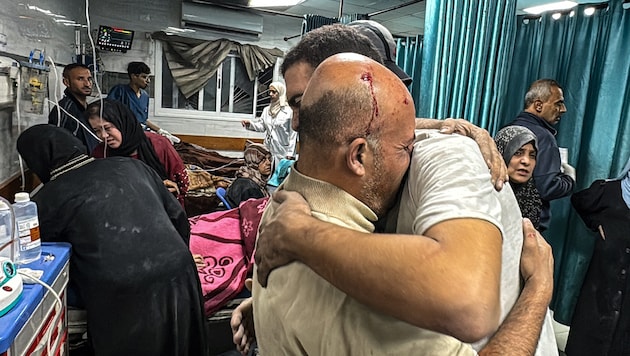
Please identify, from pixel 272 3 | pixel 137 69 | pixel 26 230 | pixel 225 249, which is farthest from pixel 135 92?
pixel 26 230

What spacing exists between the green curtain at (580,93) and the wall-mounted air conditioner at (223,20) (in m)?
3.76

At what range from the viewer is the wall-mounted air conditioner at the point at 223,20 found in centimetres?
521

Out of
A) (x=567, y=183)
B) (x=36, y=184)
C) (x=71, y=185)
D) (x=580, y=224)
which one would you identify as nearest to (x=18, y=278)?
(x=71, y=185)

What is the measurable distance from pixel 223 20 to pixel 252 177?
9.08 feet

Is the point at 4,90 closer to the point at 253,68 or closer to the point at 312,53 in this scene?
the point at 312,53

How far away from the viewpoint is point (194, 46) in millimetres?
5461

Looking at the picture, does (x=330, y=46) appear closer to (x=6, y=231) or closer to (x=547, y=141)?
(x=6, y=231)

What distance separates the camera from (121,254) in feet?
4.62

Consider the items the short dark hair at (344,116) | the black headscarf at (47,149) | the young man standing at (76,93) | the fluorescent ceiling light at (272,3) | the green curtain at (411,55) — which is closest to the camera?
the short dark hair at (344,116)

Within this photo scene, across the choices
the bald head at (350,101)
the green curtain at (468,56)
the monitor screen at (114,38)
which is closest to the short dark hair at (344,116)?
the bald head at (350,101)

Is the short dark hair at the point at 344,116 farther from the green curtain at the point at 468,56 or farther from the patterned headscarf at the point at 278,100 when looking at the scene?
the patterned headscarf at the point at 278,100

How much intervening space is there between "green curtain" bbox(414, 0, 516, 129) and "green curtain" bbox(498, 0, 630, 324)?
54cm

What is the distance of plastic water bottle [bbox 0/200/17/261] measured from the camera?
1.08 m

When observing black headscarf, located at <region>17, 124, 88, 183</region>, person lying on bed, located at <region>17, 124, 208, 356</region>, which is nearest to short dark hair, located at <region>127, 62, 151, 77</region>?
black headscarf, located at <region>17, 124, 88, 183</region>
